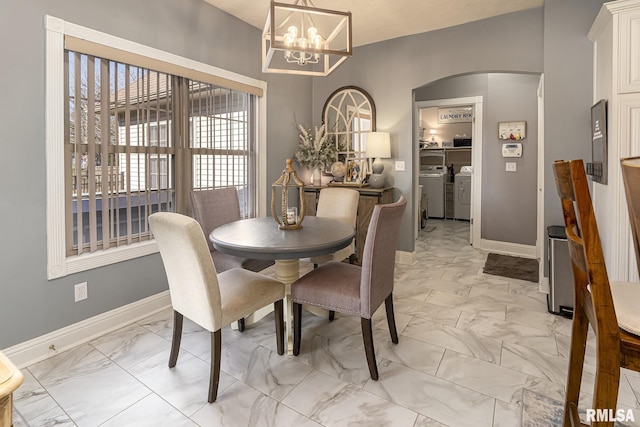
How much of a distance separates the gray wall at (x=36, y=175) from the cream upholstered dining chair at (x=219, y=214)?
53 centimetres

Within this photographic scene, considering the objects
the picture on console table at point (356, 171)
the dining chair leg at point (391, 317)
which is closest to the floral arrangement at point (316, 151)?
the picture on console table at point (356, 171)

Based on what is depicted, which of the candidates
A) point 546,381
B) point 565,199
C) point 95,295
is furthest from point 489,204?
point 95,295

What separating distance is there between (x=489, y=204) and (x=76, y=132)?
190 inches

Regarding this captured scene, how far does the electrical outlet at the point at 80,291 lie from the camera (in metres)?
2.35

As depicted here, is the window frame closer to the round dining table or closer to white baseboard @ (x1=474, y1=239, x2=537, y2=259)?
the round dining table

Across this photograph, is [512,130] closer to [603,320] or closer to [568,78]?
[568,78]

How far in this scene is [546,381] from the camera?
1.90 metres

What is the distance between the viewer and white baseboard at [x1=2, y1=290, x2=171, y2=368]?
2.08m

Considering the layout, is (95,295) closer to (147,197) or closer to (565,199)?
(147,197)

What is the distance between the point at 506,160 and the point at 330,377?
160 inches

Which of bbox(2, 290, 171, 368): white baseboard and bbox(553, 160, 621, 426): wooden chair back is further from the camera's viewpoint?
bbox(2, 290, 171, 368): white baseboard

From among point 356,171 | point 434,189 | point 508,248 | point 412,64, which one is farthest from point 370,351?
point 434,189

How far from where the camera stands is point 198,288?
1.73m

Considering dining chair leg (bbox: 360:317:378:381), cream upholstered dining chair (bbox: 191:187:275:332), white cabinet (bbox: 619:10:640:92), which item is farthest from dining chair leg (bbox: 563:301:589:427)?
cream upholstered dining chair (bbox: 191:187:275:332)
